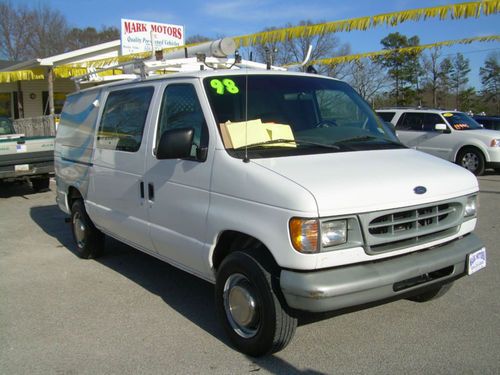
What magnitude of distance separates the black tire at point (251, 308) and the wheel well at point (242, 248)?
0.18 feet

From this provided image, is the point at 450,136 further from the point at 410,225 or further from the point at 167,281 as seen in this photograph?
the point at 410,225

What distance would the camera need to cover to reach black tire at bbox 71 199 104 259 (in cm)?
622

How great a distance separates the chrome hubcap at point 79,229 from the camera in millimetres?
6338

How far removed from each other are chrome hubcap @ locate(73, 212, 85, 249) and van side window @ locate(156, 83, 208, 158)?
239 centimetres

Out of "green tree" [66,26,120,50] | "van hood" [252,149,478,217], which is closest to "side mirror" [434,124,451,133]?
"van hood" [252,149,478,217]

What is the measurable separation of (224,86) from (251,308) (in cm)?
179

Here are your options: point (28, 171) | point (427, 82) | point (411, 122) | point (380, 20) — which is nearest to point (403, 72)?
point (427, 82)

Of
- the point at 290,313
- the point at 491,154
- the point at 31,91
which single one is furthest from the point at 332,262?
the point at 31,91

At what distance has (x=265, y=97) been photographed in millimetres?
4227

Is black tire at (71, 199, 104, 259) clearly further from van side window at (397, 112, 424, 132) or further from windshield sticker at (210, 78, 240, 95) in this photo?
van side window at (397, 112, 424, 132)

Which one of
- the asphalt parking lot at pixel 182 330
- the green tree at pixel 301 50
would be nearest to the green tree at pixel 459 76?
the green tree at pixel 301 50

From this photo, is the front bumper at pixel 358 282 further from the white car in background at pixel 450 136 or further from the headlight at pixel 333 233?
the white car in background at pixel 450 136

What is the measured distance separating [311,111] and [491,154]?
1035 cm

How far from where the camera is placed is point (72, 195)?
6.58 m
